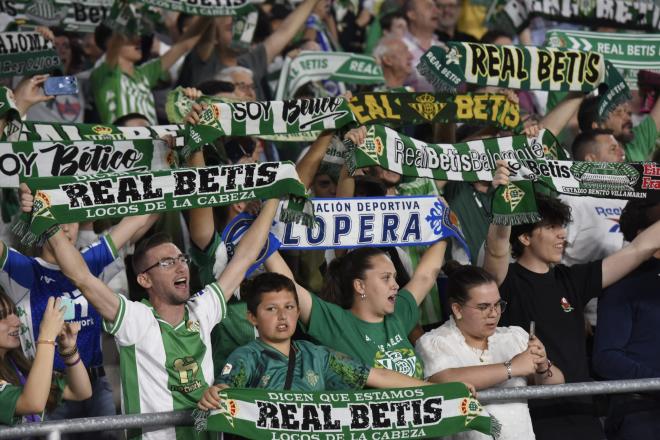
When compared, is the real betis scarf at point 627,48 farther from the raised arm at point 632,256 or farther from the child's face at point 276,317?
the child's face at point 276,317

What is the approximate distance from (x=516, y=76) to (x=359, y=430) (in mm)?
2972

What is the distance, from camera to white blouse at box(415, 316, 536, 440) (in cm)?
653

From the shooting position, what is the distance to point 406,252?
25.2 feet

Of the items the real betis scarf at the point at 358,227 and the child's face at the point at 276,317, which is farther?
the real betis scarf at the point at 358,227

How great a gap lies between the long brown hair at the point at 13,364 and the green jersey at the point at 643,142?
485cm

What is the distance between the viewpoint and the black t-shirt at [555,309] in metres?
7.05

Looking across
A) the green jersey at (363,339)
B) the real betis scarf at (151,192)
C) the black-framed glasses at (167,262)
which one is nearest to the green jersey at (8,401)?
the real betis scarf at (151,192)

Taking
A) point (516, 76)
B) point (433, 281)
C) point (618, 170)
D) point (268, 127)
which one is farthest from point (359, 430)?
point (516, 76)

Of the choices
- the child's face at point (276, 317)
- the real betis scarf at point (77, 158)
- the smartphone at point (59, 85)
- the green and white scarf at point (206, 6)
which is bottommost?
the child's face at point (276, 317)

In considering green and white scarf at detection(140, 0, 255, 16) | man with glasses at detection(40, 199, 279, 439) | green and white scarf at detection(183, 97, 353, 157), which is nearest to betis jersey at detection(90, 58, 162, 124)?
green and white scarf at detection(140, 0, 255, 16)

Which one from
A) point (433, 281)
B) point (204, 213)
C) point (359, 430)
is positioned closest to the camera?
point (359, 430)

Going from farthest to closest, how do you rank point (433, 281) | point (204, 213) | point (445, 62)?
point (445, 62)
point (433, 281)
point (204, 213)

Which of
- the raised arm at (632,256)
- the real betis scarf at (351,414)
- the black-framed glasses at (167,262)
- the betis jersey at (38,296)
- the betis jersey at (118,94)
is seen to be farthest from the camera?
the betis jersey at (118,94)

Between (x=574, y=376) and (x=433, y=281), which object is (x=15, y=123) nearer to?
(x=433, y=281)
